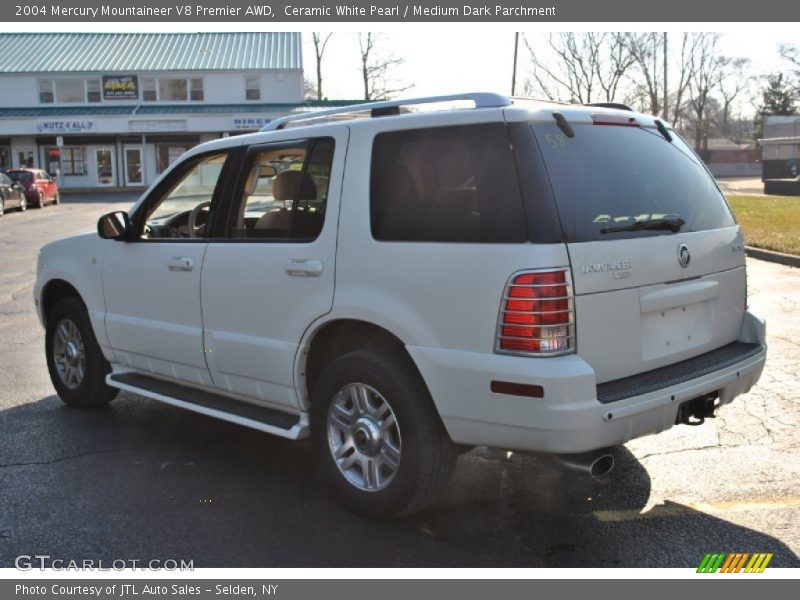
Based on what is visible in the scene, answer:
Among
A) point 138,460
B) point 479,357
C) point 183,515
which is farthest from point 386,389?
point 138,460

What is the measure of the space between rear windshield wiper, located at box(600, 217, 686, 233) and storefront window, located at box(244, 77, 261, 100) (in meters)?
45.6

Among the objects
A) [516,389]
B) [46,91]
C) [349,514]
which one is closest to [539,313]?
[516,389]

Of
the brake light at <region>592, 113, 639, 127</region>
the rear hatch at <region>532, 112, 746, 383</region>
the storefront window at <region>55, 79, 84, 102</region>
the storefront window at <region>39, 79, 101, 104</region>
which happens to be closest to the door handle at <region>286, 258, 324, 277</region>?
the rear hatch at <region>532, 112, 746, 383</region>

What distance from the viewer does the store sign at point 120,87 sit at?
4775cm

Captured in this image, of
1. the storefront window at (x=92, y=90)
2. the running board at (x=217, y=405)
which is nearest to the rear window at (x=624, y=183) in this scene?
the running board at (x=217, y=405)

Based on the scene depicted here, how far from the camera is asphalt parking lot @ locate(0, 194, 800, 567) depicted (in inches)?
146

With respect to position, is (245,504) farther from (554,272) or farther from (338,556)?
(554,272)

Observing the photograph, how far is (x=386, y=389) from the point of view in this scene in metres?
3.86

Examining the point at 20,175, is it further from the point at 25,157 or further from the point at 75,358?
the point at 75,358

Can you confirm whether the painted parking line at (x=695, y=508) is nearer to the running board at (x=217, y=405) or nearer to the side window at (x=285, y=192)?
the running board at (x=217, y=405)

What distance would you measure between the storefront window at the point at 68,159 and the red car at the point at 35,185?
1393 centimetres

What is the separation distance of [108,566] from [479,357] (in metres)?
1.87

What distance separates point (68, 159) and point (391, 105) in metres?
49.4

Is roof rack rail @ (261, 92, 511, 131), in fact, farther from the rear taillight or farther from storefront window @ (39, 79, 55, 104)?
storefront window @ (39, 79, 55, 104)
